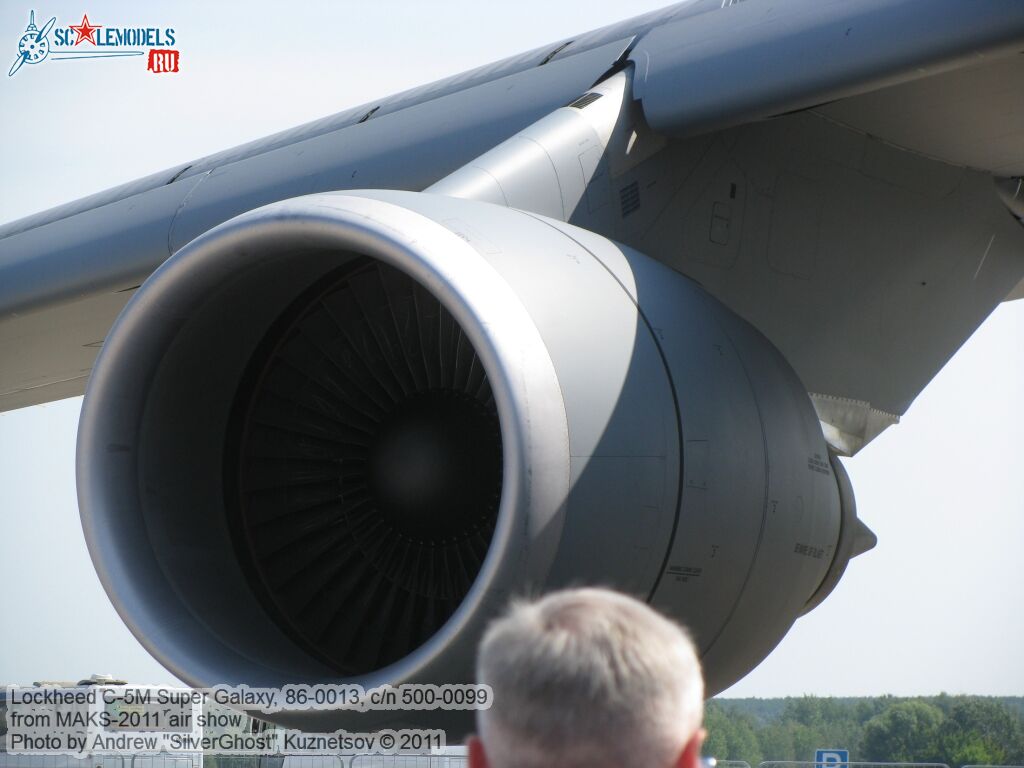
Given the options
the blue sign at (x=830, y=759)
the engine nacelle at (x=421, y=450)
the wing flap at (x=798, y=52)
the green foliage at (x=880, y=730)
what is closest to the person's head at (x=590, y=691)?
the engine nacelle at (x=421, y=450)

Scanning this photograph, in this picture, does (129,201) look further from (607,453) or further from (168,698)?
(607,453)

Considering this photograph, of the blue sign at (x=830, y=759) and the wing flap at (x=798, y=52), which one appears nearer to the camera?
the wing flap at (x=798, y=52)

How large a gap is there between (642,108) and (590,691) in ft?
12.0

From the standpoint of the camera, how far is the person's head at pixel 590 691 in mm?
890

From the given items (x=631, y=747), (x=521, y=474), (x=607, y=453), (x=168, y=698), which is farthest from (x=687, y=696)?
(x=168, y=698)

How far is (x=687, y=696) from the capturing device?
0.94 meters

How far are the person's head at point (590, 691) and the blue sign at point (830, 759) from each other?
678 cm

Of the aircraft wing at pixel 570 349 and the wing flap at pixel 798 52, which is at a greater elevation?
the wing flap at pixel 798 52

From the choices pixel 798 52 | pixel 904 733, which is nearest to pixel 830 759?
pixel 798 52

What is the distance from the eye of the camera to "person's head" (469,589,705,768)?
890 millimetres

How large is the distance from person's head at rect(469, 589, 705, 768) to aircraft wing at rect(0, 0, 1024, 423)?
10.6ft

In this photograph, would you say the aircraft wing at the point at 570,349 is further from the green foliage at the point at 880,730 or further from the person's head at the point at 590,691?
the green foliage at the point at 880,730

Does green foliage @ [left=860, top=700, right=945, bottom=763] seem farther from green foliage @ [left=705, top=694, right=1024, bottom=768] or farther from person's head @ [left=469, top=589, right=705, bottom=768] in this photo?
person's head @ [left=469, top=589, right=705, bottom=768]

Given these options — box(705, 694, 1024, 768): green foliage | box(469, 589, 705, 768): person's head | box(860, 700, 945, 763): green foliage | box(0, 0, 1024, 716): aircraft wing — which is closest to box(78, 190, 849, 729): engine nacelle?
box(0, 0, 1024, 716): aircraft wing
